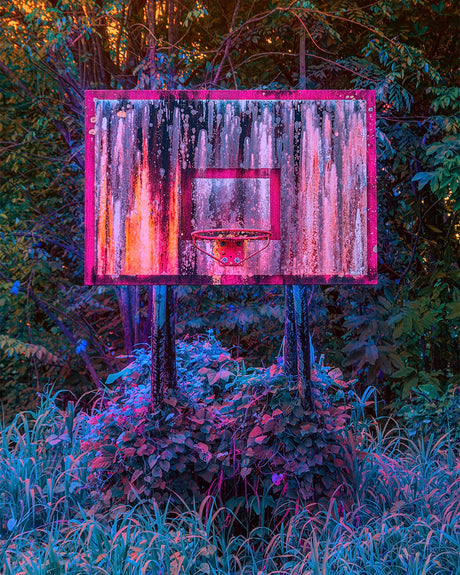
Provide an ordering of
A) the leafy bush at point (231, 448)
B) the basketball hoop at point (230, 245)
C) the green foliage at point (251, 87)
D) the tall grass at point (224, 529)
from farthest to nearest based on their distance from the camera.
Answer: the green foliage at point (251, 87), the leafy bush at point (231, 448), the basketball hoop at point (230, 245), the tall grass at point (224, 529)

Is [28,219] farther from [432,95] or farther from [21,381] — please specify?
[432,95]

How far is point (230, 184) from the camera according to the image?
13.9 ft

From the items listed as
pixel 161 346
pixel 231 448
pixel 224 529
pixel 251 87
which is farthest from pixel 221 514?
pixel 251 87

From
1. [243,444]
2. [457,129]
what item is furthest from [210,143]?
[457,129]

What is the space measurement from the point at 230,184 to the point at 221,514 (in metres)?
2.36

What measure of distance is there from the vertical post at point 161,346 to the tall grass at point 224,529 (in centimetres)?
83

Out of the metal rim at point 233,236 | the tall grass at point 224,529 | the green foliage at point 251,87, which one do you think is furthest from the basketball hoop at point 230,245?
the green foliage at point 251,87

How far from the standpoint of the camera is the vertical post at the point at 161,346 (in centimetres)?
461

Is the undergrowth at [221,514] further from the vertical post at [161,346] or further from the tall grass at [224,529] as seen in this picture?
the vertical post at [161,346]

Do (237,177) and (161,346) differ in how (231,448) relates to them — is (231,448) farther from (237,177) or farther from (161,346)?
(237,177)

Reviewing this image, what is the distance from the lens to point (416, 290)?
739cm

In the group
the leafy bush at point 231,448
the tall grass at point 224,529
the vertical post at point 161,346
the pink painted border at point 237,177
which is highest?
the pink painted border at point 237,177

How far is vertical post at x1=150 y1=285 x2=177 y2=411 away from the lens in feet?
→ 15.1

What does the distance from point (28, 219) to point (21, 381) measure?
267 cm
